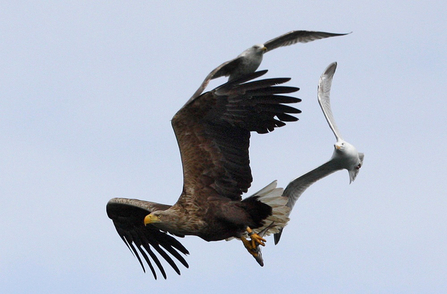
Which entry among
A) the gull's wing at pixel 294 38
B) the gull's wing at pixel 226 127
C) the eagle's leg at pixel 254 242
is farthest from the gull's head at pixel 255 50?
the eagle's leg at pixel 254 242

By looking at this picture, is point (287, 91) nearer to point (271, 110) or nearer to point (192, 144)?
point (271, 110)

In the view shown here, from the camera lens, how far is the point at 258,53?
1233cm

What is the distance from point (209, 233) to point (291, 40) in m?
3.48

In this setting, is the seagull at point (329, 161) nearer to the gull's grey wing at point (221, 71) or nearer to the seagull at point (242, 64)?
the seagull at point (242, 64)

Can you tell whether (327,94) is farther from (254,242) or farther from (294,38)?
(254,242)

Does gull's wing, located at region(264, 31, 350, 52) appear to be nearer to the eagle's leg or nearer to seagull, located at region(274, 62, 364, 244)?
seagull, located at region(274, 62, 364, 244)

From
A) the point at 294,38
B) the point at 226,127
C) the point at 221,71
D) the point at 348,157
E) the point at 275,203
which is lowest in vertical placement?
the point at 275,203

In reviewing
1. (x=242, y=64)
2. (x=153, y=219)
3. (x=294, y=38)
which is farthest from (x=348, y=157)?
(x=294, y=38)

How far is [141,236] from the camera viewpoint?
1348cm

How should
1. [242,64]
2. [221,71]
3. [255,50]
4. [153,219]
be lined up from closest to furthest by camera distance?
[153,219] < [221,71] < [242,64] < [255,50]

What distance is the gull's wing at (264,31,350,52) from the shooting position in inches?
522

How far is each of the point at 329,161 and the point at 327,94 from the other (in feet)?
3.50

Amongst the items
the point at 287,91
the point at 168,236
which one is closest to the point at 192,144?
the point at 287,91

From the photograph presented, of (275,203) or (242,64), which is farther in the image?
(242,64)
